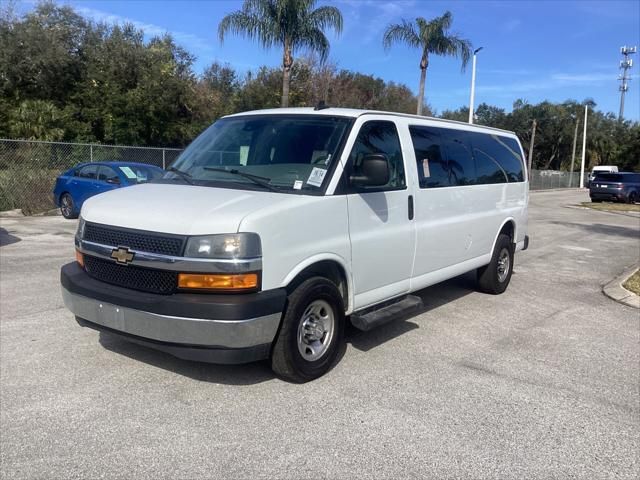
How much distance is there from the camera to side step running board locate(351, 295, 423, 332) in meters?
4.72

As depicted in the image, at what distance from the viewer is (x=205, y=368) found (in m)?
4.63

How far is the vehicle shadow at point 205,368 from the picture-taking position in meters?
4.43

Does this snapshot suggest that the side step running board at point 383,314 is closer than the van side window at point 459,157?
Yes

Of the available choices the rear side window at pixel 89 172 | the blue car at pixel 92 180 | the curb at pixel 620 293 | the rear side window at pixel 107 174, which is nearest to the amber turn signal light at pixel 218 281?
the curb at pixel 620 293

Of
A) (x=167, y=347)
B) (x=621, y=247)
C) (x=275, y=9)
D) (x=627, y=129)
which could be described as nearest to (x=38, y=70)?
(x=275, y=9)

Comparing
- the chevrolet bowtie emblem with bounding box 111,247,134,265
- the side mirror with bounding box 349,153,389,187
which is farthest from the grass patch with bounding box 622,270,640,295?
the chevrolet bowtie emblem with bounding box 111,247,134,265

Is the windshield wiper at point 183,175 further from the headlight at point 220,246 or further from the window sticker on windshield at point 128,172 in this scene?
the window sticker on windshield at point 128,172

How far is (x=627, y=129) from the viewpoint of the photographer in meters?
74.5

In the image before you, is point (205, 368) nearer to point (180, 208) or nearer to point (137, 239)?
point (137, 239)

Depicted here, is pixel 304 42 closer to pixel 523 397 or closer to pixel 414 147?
pixel 414 147

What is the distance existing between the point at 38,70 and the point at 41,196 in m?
15.6

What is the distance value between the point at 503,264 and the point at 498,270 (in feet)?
0.65

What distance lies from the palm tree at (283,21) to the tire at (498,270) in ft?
51.7

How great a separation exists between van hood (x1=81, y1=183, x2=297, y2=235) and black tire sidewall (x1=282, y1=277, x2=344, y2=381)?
2.24ft
